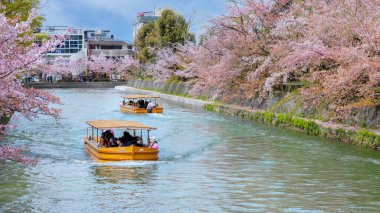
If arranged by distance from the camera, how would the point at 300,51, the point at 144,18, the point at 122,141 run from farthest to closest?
the point at 144,18
the point at 300,51
the point at 122,141

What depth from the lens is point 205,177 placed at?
64.1 feet

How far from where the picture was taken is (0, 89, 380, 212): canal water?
1566cm

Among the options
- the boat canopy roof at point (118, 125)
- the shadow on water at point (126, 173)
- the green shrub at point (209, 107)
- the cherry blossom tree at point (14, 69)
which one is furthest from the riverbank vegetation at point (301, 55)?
the cherry blossom tree at point (14, 69)

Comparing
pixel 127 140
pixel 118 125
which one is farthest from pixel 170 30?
pixel 127 140

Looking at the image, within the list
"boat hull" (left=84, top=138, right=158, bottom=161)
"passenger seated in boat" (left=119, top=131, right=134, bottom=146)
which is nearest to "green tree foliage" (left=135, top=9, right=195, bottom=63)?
"passenger seated in boat" (left=119, top=131, right=134, bottom=146)

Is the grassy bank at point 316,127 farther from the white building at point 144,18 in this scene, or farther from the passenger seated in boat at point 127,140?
the white building at point 144,18

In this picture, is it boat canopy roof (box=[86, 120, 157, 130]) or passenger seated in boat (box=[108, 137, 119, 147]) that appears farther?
boat canopy roof (box=[86, 120, 157, 130])

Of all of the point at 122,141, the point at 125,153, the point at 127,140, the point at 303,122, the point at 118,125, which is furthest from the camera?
the point at 303,122

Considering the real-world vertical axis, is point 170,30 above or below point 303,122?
above

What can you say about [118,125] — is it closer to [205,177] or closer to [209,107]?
[205,177]

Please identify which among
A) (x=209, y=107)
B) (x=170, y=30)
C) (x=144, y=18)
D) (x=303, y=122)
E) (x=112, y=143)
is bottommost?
(x=112, y=143)

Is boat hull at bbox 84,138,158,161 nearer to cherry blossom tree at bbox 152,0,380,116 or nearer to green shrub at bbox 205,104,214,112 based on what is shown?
cherry blossom tree at bbox 152,0,380,116

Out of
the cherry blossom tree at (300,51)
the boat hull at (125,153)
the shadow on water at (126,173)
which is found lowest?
the shadow on water at (126,173)

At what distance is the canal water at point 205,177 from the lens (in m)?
15.7
